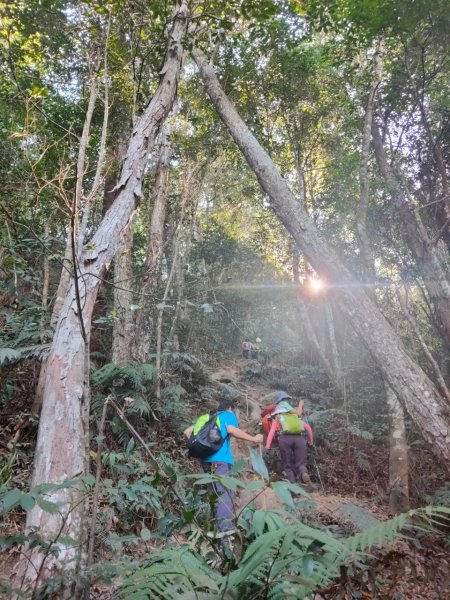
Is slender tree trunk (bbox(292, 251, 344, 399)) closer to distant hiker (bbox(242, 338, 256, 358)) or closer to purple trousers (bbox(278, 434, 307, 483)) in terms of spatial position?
distant hiker (bbox(242, 338, 256, 358))

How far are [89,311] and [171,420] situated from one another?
480 centimetres

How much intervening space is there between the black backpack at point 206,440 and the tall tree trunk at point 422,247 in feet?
24.7

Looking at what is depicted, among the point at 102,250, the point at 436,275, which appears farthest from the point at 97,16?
the point at 436,275

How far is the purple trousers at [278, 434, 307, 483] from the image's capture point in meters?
7.03

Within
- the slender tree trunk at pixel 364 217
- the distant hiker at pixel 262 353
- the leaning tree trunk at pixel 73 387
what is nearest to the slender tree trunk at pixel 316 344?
the distant hiker at pixel 262 353

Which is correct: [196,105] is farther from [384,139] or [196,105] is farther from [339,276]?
[339,276]

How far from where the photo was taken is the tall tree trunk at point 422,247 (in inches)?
378

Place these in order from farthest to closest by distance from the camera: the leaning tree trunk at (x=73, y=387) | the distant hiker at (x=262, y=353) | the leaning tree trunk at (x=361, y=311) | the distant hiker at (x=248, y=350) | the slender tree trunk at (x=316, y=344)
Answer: the distant hiker at (x=248, y=350) → the distant hiker at (x=262, y=353) → the slender tree trunk at (x=316, y=344) → the leaning tree trunk at (x=361, y=311) → the leaning tree trunk at (x=73, y=387)

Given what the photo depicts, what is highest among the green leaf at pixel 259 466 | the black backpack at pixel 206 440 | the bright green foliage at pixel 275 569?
the green leaf at pixel 259 466

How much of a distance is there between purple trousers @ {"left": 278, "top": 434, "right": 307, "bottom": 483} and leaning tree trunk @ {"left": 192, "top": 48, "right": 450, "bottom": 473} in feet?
7.97

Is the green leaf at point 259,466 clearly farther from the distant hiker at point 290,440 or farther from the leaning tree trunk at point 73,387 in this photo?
the distant hiker at point 290,440

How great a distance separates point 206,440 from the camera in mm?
4555

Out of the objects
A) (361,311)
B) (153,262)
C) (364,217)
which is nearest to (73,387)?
(361,311)

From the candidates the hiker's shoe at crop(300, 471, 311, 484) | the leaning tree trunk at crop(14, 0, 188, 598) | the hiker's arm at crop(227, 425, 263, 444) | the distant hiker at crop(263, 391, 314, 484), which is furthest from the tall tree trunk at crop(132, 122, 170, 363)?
the hiker's shoe at crop(300, 471, 311, 484)
